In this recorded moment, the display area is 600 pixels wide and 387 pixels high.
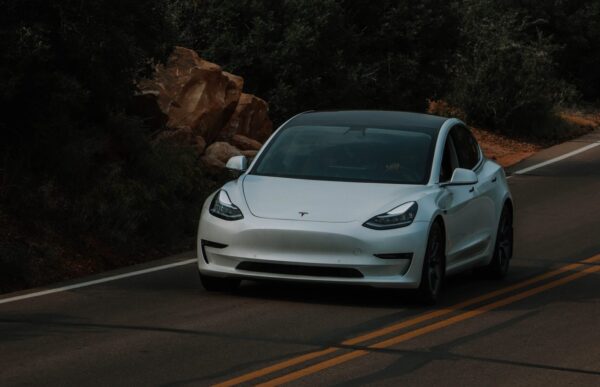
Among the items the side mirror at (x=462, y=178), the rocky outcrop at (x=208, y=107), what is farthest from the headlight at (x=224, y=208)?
the rocky outcrop at (x=208, y=107)

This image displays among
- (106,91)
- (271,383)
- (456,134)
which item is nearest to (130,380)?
(271,383)

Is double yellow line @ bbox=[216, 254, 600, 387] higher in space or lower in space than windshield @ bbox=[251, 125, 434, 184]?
lower

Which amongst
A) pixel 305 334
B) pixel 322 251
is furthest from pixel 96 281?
pixel 305 334

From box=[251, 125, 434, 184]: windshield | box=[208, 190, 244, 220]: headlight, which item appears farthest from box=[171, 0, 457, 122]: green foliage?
box=[208, 190, 244, 220]: headlight

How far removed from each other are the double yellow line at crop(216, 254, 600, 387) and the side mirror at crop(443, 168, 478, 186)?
105 cm

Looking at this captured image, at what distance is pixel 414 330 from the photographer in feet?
39.2

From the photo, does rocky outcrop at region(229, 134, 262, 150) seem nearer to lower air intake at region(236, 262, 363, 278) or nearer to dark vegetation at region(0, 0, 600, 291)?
dark vegetation at region(0, 0, 600, 291)

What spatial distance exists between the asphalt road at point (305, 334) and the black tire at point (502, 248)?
124 millimetres

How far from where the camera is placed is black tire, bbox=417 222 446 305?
13133mm

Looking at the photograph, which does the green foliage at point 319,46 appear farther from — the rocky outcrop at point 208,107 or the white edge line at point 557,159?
the white edge line at point 557,159

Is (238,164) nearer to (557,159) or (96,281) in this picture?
(96,281)

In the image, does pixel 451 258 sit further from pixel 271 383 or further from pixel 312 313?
pixel 271 383

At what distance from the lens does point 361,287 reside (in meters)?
14.3

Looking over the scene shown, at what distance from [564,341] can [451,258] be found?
2.36m
